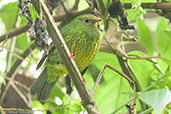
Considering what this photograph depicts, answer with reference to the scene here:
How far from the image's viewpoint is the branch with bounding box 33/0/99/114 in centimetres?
153

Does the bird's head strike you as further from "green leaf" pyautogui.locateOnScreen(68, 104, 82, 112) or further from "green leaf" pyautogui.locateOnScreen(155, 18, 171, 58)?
"green leaf" pyautogui.locateOnScreen(68, 104, 82, 112)

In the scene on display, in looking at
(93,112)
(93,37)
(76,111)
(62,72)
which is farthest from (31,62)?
(93,112)

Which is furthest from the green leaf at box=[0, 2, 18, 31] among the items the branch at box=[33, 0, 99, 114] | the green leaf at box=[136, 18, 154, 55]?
the branch at box=[33, 0, 99, 114]

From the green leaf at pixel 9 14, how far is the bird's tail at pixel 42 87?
1.93 feet

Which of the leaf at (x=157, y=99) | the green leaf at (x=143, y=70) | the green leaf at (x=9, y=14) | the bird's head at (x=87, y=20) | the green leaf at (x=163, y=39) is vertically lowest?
the green leaf at (x=143, y=70)

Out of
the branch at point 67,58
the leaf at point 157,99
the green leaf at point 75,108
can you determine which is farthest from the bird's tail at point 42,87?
the leaf at point 157,99

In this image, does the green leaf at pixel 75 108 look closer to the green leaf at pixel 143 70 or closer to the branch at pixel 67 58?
the green leaf at pixel 143 70

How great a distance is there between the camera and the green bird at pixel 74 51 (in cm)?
274

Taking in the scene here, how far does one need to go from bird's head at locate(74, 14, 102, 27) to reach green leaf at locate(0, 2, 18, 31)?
1.96 feet

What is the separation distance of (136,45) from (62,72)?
1892 millimetres

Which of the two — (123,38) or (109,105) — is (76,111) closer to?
(109,105)

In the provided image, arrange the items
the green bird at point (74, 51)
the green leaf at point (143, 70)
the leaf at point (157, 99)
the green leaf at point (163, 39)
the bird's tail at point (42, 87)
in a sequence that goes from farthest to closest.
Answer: the bird's tail at point (42, 87) < the green bird at point (74, 51) < the green leaf at point (143, 70) < the green leaf at point (163, 39) < the leaf at point (157, 99)

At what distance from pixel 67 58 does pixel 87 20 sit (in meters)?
1.45

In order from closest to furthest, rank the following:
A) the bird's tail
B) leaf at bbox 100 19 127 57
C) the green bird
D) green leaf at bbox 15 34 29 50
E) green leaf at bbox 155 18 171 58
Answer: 1. leaf at bbox 100 19 127 57
2. green leaf at bbox 155 18 171 58
3. the green bird
4. the bird's tail
5. green leaf at bbox 15 34 29 50
